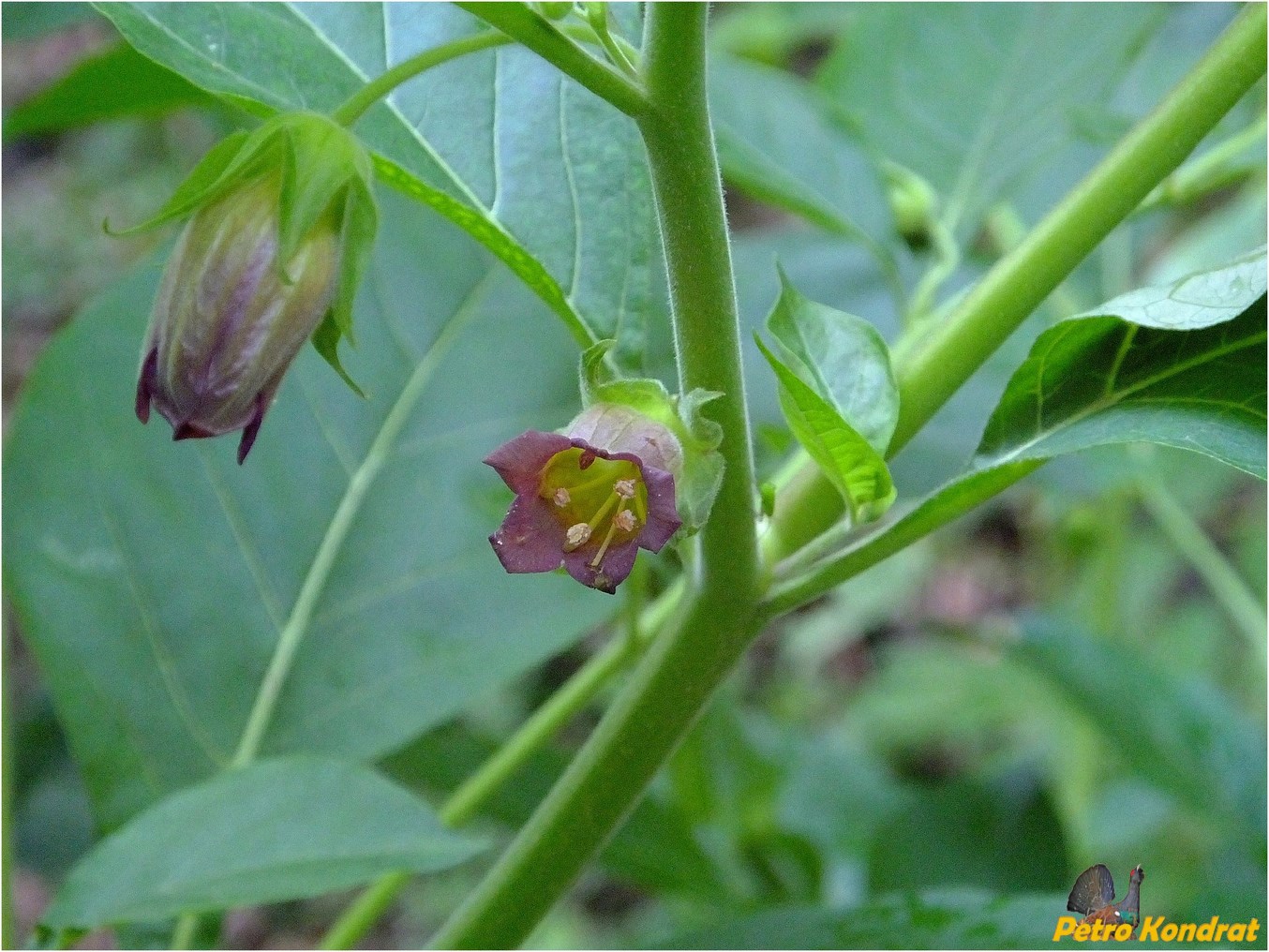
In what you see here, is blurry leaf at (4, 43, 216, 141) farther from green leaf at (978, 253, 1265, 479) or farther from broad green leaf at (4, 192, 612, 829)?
green leaf at (978, 253, 1265, 479)

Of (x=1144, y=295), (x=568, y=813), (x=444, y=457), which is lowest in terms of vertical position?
(x=568, y=813)

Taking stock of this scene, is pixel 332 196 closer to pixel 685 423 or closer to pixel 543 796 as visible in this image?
pixel 685 423

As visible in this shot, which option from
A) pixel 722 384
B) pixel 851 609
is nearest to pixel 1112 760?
pixel 851 609

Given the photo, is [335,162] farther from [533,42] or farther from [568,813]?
[568,813]

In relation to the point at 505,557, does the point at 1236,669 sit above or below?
below

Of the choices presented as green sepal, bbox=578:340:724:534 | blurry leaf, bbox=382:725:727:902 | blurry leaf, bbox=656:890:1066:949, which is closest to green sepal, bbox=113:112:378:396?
green sepal, bbox=578:340:724:534

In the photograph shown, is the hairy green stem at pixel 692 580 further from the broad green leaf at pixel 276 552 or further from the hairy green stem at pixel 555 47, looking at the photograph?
the broad green leaf at pixel 276 552
